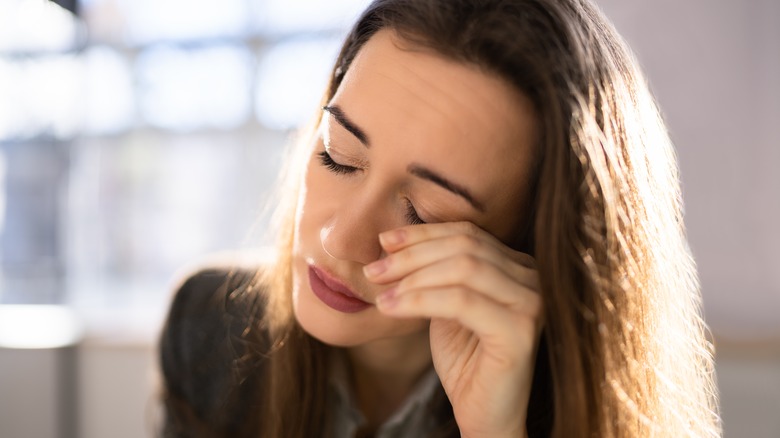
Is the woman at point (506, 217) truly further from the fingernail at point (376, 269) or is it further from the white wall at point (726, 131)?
the white wall at point (726, 131)

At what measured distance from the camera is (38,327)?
2250mm

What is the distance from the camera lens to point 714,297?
1.72m

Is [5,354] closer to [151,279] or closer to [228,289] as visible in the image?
[151,279]

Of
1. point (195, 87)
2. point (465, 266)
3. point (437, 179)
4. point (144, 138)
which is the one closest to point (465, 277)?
point (465, 266)

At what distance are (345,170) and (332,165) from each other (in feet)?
0.09

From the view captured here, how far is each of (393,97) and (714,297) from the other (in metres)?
1.49

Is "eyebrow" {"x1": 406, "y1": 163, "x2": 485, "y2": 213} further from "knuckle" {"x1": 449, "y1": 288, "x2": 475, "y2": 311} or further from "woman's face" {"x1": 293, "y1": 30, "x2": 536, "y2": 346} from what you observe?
"knuckle" {"x1": 449, "y1": 288, "x2": 475, "y2": 311}

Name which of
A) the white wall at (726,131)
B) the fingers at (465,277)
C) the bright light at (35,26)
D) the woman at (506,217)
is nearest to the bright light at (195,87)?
the bright light at (35,26)

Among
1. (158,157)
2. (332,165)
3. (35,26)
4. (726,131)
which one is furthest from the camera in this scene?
(158,157)

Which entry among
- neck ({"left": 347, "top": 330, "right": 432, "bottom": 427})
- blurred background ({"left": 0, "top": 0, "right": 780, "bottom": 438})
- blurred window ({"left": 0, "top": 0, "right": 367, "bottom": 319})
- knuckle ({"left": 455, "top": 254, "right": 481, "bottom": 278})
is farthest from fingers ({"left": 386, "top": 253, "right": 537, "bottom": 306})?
blurred window ({"left": 0, "top": 0, "right": 367, "bottom": 319})

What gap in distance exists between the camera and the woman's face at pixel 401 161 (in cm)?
66

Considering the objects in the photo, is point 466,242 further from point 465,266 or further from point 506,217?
point 506,217

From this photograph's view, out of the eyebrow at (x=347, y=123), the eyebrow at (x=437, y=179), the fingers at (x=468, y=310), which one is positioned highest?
the eyebrow at (x=347, y=123)

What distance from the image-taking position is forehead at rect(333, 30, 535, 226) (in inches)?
25.9
